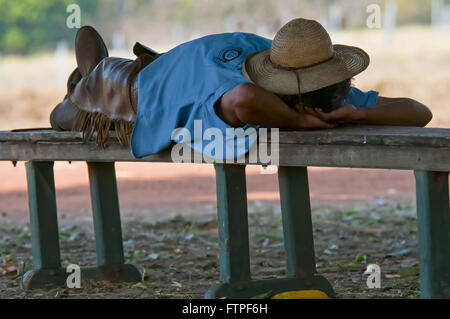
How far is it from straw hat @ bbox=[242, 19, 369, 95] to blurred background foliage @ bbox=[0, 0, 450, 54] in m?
26.1

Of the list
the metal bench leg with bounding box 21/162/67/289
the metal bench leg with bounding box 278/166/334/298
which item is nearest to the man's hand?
the metal bench leg with bounding box 278/166/334/298

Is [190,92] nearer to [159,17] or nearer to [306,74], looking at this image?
[306,74]

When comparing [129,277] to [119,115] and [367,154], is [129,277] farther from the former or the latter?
[367,154]

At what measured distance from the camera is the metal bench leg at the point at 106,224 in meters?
4.34

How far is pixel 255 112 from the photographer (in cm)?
310

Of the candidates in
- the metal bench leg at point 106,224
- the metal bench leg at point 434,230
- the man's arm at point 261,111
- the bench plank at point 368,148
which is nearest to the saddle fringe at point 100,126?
the bench plank at point 368,148

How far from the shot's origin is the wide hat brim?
3.17m

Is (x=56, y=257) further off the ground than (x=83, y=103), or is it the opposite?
(x=83, y=103)

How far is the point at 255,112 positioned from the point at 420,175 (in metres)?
0.67

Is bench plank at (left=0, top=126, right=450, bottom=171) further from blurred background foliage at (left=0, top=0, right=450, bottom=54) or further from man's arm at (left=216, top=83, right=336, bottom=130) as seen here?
blurred background foliage at (left=0, top=0, right=450, bottom=54)

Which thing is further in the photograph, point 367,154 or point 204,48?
point 204,48

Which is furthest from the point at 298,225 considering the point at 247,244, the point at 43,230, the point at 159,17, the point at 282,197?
the point at 159,17

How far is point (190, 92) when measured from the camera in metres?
3.41
